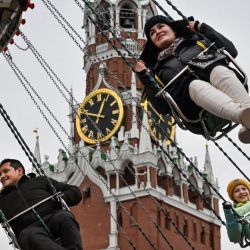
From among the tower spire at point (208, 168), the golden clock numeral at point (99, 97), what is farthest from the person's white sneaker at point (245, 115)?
the golden clock numeral at point (99, 97)

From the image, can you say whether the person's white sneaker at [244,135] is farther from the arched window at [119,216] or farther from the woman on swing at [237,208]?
the arched window at [119,216]

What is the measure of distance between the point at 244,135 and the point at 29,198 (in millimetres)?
1401

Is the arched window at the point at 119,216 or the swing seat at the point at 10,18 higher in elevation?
the arched window at the point at 119,216

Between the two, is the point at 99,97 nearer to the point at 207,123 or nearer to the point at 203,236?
the point at 203,236

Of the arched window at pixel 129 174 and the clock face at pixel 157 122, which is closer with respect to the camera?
the clock face at pixel 157 122

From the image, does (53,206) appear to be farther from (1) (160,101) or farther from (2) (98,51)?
(2) (98,51)

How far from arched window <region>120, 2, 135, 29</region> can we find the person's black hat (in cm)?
3644

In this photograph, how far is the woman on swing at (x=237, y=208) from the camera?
5168 mm

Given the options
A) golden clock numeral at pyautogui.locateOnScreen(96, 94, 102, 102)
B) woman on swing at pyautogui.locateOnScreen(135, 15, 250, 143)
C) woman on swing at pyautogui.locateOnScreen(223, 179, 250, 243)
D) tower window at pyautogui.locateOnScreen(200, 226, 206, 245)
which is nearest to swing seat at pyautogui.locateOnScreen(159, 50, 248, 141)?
woman on swing at pyautogui.locateOnScreen(135, 15, 250, 143)

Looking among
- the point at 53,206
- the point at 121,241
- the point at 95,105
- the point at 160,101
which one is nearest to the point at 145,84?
the point at 160,101

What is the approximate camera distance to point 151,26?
5.19 m

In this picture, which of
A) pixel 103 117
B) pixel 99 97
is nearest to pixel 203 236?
pixel 103 117

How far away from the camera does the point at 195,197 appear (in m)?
40.4

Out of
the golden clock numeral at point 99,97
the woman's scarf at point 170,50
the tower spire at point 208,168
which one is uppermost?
the golden clock numeral at point 99,97
